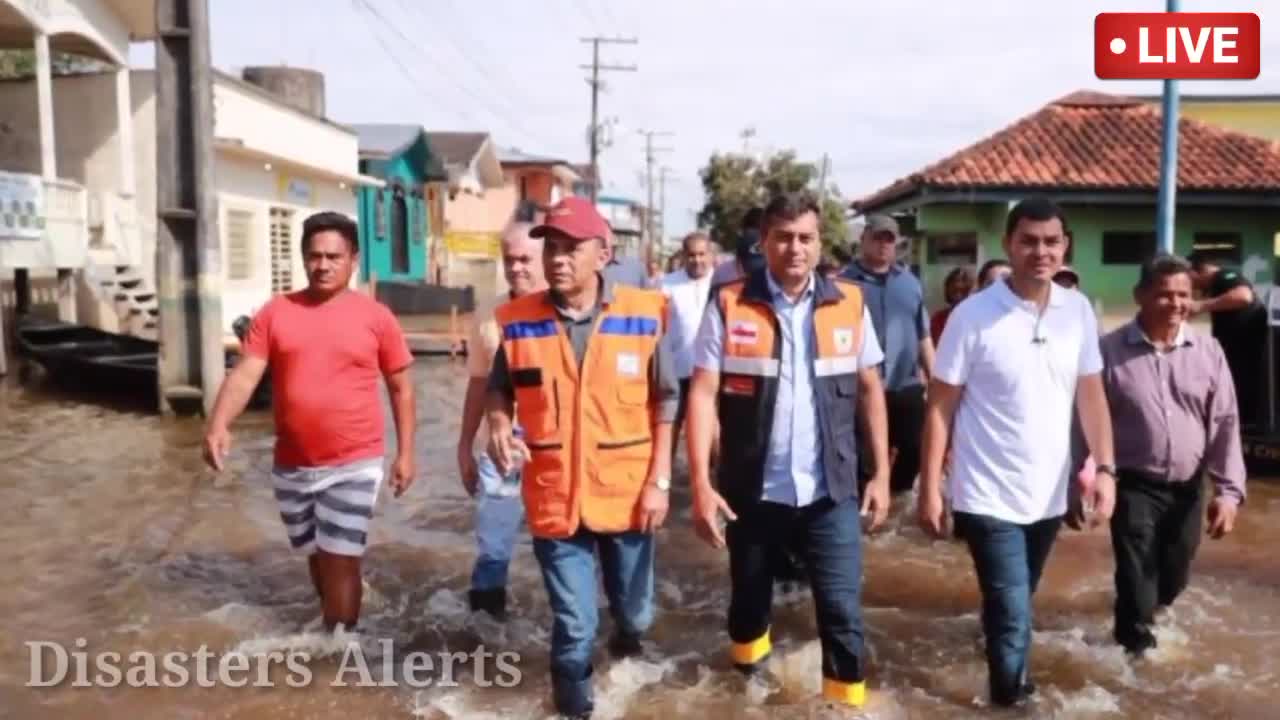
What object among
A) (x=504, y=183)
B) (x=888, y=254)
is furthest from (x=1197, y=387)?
(x=504, y=183)

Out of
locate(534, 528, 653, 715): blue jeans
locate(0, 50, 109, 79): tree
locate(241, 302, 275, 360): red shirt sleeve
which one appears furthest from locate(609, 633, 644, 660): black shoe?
locate(0, 50, 109, 79): tree

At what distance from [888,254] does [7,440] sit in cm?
849

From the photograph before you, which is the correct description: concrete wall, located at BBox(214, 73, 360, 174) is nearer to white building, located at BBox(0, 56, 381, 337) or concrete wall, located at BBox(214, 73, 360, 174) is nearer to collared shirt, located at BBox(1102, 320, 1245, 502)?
white building, located at BBox(0, 56, 381, 337)

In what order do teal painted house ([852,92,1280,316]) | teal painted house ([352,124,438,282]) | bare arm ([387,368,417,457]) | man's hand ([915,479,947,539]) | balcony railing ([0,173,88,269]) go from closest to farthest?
man's hand ([915,479,947,539]), bare arm ([387,368,417,457]), balcony railing ([0,173,88,269]), teal painted house ([852,92,1280,316]), teal painted house ([352,124,438,282])

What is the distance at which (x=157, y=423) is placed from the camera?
38.7 ft

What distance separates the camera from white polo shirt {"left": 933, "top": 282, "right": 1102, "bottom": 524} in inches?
157

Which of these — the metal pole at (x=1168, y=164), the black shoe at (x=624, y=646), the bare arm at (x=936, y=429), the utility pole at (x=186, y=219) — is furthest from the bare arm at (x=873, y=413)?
the utility pole at (x=186, y=219)

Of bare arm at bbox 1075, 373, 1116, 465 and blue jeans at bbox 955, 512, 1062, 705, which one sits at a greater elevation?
bare arm at bbox 1075, 373, 1116, 465

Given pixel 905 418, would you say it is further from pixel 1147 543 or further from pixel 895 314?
pixel 1147 543

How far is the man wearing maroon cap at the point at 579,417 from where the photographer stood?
3.90m

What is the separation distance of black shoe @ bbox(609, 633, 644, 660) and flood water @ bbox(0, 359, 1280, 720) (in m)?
0.07

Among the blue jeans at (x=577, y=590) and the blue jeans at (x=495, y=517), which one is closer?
the blue jeans at (x=577, y=590)

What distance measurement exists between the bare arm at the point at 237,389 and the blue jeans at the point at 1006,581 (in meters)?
2.78

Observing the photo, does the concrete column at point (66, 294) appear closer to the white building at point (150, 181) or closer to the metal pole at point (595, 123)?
the white building at point (150, 181)
